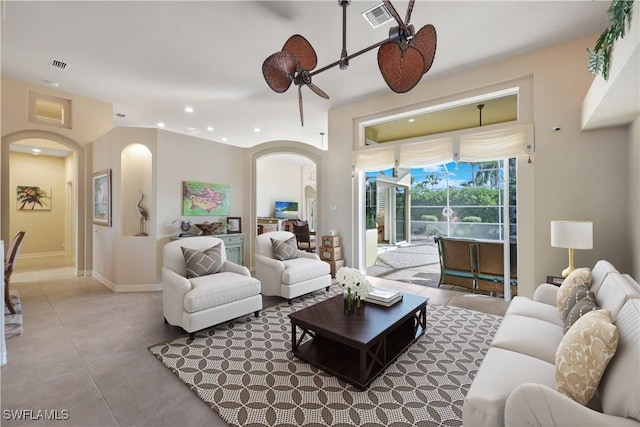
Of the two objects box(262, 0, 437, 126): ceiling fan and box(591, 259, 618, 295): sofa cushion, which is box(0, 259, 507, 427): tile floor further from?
box(262, 0, 437, 126): ceiling fan

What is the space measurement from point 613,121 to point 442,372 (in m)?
3.36

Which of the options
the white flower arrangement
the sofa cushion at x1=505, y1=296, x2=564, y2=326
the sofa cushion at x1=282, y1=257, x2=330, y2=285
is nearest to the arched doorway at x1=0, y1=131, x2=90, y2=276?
the sofa cushion at x1=282, y1=257, x2=330, y2=285

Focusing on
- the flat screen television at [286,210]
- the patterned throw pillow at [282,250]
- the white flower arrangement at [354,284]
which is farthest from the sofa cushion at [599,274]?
the flat screen television at [286,210]

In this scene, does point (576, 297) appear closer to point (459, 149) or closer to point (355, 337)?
point (355, 337)

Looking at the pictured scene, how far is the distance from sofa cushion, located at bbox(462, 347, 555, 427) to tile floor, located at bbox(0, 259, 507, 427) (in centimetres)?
153

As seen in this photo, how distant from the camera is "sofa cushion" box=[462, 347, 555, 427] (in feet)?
4.32

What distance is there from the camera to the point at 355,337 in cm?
214

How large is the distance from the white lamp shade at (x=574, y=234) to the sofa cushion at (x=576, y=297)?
37.6 inches

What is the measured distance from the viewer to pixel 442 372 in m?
2.35

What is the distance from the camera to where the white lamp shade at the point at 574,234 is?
287cm

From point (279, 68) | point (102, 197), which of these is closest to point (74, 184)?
point (102, 197)

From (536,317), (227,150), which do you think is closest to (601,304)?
(536,317)

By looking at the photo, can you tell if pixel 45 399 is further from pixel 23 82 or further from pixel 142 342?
pixel 23 82

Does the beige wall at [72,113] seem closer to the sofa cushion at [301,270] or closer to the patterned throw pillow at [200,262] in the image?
the patterned throw pillow at [200,262]
